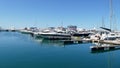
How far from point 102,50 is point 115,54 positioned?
12.5ft

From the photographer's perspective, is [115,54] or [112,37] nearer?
[115,54]

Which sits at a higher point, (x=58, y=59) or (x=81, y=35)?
(x=81, y=35)

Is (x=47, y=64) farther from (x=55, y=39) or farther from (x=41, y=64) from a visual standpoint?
(x=55, y=39)

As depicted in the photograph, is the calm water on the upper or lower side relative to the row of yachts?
lower

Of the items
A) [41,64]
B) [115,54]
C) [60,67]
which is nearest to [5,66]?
[41,64]

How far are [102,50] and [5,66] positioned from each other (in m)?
23.5

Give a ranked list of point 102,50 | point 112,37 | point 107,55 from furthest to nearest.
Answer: point 112,37, point 102,50, point 107,55

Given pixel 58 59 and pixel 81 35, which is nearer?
pixel 58 59

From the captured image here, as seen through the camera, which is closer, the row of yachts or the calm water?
the calm water

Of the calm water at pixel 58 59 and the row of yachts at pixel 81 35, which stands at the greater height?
the row of yachts at pixel 81 35

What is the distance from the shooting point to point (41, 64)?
31.2 m

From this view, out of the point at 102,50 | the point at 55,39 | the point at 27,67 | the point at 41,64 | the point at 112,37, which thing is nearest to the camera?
the point at 27,67

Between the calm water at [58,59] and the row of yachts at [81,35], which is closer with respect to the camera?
the calm water at [58,59]

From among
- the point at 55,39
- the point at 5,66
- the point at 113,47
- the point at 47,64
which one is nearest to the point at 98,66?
the point at 47,64
